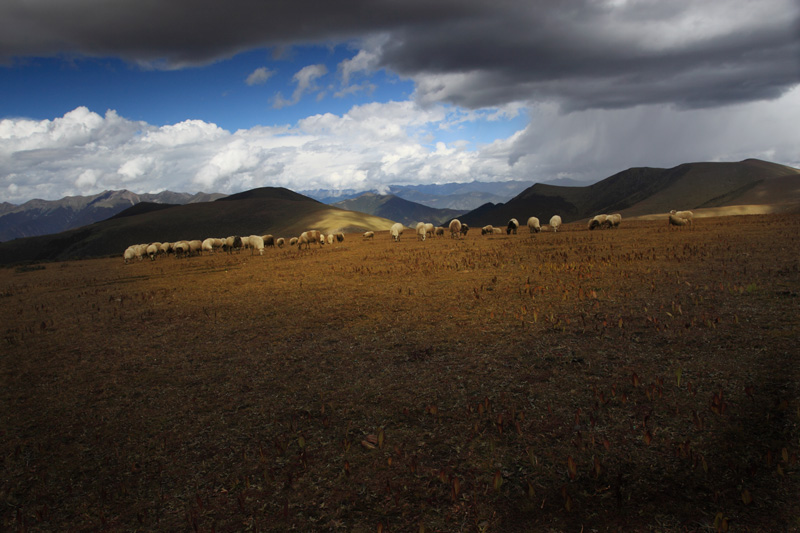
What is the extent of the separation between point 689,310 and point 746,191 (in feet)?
501

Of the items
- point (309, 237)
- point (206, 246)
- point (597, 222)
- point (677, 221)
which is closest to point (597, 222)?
point (597, 222)

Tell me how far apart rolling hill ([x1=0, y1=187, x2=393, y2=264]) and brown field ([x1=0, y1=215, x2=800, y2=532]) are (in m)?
111

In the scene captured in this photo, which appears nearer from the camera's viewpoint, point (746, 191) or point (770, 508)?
point (770, 508)

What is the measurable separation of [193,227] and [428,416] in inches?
6250

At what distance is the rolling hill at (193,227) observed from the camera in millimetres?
135375

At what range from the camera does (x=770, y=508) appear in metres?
3.90

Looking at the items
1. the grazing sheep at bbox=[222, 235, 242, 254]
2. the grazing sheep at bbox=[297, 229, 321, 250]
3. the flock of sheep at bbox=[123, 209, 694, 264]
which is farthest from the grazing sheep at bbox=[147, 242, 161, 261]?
the grazing sheep at bbox=[297, 229, 321, 250]

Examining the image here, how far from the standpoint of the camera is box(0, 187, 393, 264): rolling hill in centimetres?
13538

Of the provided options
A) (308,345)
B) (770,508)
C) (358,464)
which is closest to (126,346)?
(308,345)

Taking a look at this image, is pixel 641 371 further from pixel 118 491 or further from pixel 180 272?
pixel 180 272

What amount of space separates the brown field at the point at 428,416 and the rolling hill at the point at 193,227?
111m

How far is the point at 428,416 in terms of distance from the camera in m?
Result: 6.27

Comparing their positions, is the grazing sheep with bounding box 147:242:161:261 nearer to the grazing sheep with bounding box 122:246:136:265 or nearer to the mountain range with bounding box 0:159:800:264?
the grazing sheep with bounding box 122:246:136:265

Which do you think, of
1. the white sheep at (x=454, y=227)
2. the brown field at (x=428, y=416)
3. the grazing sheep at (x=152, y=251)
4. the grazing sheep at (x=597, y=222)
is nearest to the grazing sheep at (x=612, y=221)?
the grazing sheep at (x=597, y=222)
